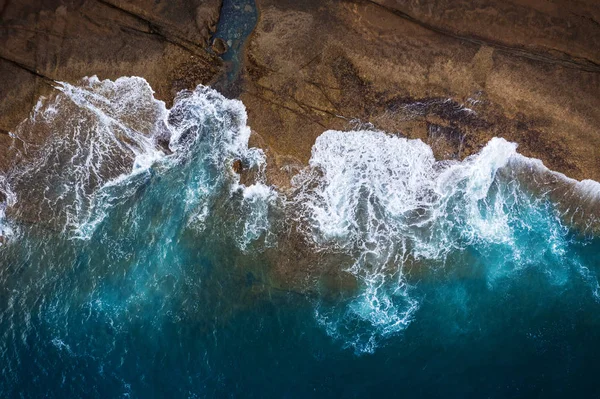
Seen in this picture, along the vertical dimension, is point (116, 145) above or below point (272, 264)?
above

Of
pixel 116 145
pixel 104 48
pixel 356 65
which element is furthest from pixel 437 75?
pixel 104 48

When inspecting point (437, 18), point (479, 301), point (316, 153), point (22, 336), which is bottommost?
point (22, 336)

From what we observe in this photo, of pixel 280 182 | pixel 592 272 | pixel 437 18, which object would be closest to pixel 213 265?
pixel 280 182

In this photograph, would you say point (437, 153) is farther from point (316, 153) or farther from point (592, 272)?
point (592, 272)

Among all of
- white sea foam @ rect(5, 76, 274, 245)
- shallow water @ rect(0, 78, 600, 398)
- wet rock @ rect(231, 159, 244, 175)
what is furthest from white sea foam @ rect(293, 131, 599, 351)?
white sea foam @ rect(5, 76, 274, 245)

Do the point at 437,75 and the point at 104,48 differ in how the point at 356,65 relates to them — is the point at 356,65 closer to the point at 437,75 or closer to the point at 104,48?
the point at 437,75
